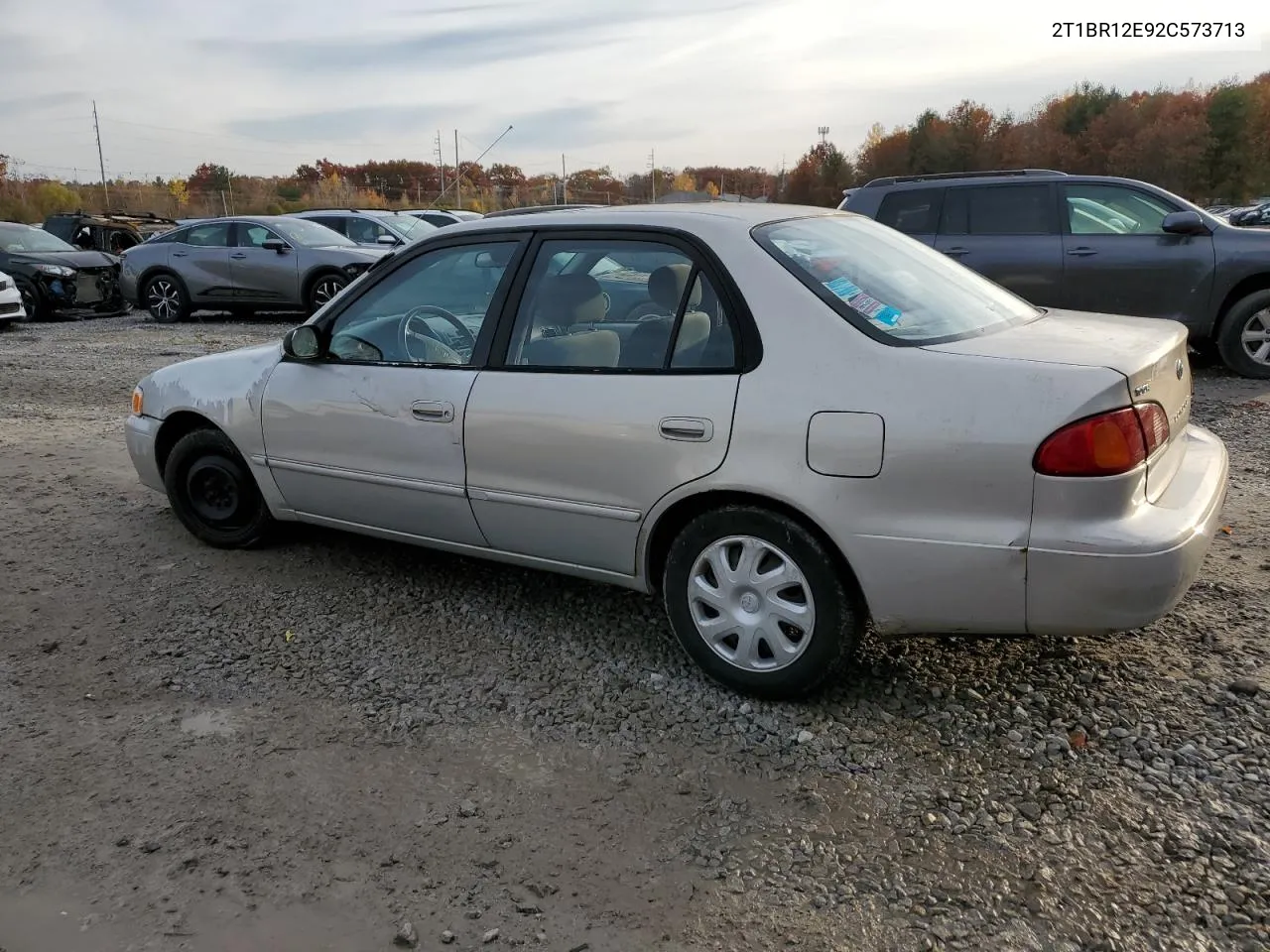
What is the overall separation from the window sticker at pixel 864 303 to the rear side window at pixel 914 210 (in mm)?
6479

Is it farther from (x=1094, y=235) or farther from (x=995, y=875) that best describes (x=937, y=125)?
(x=995, y=875)

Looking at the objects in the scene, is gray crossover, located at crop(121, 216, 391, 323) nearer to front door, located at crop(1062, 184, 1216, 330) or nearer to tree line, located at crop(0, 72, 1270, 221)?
front door, located at crop(1062, 184, 1216, 330)

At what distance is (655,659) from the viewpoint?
3.67 metres

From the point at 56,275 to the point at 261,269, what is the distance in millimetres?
3966

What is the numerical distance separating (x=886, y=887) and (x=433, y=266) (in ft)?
9.44

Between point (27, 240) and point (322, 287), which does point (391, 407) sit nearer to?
point (322, 287)

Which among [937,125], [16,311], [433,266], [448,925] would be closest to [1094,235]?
[433,266]

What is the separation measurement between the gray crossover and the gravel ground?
9.99m

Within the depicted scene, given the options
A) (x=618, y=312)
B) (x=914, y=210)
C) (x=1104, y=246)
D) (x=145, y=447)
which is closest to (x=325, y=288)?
(x=914, y=210)

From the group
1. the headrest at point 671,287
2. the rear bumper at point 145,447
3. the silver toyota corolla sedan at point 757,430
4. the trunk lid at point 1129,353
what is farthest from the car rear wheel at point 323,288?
the trunk lid at point 1129,353

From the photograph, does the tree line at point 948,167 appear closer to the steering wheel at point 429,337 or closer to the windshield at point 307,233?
the windshield at point 307,233

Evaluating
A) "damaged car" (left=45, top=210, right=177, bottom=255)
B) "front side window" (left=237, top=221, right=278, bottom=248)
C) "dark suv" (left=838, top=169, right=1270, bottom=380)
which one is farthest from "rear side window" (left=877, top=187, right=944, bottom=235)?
"damaged car" (left=45, top=210, right=177, bottom=255)

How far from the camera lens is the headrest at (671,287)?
335cm

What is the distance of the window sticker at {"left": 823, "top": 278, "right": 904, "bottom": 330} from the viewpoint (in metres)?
3.13
